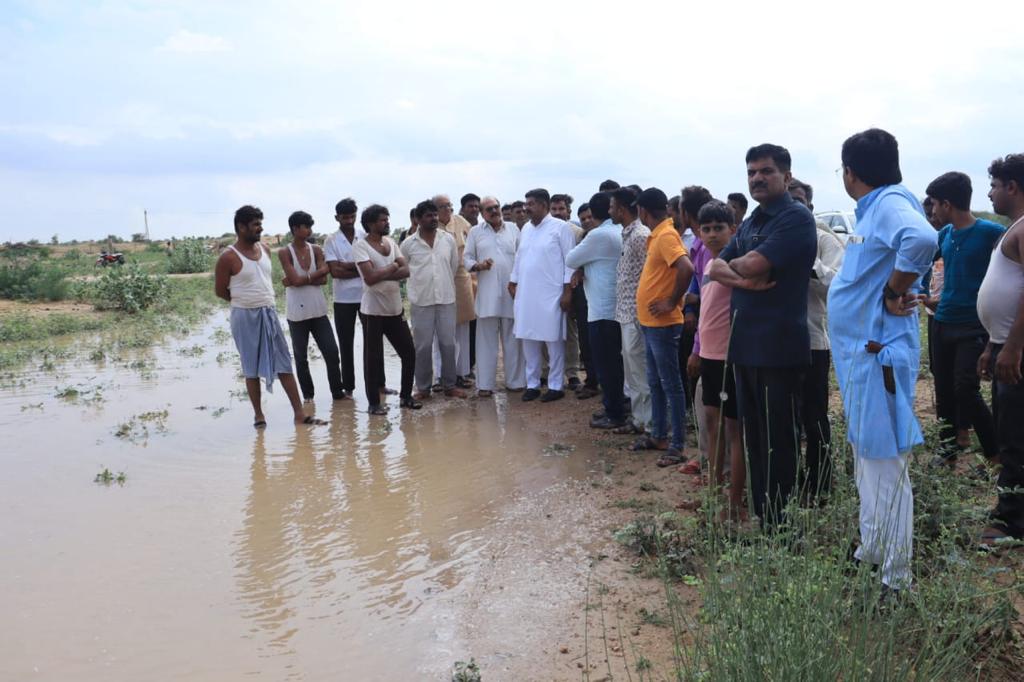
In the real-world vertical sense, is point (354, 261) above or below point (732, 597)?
→ above

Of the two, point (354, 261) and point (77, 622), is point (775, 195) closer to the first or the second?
point (77, 622)

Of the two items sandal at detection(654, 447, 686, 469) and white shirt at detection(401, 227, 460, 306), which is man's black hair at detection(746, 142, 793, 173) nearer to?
sandal at detection(654, 447, 686, 469)

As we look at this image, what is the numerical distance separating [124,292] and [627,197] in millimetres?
13709

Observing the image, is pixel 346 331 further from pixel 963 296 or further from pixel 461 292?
pixel 963 296

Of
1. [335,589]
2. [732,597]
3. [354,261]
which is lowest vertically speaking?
[335,589]

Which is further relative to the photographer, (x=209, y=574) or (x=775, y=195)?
(x=209, y=574)

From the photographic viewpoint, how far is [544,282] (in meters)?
7.99

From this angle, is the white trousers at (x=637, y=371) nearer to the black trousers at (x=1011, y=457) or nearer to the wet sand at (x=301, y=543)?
the wet sand at (x=301, y=543)

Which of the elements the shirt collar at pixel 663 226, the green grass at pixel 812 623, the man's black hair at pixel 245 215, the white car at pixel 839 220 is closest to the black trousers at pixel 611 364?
the shirt collar at pixel 663 226

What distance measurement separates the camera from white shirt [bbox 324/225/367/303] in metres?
8.34

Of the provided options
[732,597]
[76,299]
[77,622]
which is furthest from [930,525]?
[76,299]

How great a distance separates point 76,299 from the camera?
1756 cm

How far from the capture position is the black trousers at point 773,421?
3.96 m

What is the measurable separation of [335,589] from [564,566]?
3.86 feet
